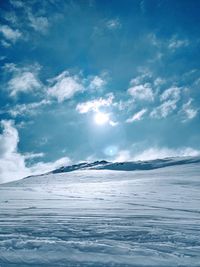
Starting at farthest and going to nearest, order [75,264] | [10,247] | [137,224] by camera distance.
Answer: [137,224] < [10,247] < [75,264]

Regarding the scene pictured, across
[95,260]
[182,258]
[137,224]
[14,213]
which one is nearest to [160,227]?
[137,224]

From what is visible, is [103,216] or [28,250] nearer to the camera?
[28,250]

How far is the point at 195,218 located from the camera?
8156 millimetres

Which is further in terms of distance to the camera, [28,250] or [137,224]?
[137,224]

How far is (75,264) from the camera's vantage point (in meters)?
3.96

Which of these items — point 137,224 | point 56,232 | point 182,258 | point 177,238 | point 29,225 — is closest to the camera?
point 182,258

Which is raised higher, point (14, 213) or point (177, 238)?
point (14, 213)

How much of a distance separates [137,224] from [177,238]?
65.1 inches

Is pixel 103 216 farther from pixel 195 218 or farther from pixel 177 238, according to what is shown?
pixel 177 238

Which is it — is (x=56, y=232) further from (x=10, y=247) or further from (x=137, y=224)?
(x=137, y=224)

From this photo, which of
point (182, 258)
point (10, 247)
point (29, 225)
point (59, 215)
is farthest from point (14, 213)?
point (182, 258)

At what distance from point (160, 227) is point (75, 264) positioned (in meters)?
3.20

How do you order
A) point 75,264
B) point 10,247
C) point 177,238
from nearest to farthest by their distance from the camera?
point 75,264 → point 10,247 → point 177,238

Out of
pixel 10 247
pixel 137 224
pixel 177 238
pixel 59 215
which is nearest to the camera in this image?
pixel 10 247
